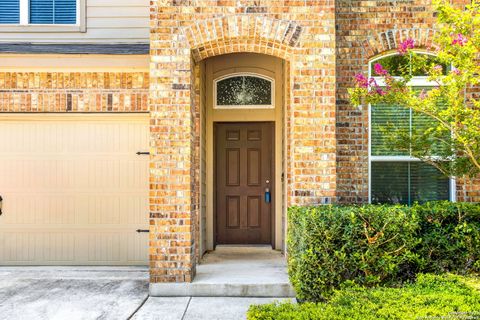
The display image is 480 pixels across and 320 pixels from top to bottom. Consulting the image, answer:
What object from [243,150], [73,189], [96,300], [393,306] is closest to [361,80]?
[393,306]

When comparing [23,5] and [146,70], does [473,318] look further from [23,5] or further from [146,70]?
[23,5]

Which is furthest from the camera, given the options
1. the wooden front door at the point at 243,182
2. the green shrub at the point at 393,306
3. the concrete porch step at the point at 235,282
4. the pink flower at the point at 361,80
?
the wooden front door at the point at 243,182

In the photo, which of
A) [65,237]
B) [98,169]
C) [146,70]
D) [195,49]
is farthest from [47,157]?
[195,49]

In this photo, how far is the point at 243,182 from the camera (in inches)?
297

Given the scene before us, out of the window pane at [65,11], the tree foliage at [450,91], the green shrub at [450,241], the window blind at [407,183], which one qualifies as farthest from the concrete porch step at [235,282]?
the window pane at [65,11]

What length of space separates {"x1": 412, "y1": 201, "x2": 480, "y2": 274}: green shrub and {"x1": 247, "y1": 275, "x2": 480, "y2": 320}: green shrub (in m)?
0.50

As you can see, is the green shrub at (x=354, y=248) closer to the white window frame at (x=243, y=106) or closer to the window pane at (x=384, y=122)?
the window pane at (x=384, y=122)

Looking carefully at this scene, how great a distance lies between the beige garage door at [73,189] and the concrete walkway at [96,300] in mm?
449

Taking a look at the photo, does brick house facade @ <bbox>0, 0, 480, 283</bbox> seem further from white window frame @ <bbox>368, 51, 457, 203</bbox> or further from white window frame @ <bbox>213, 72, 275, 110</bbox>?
white window frame @ <bbox>213, 72, 275, 110</bbox>

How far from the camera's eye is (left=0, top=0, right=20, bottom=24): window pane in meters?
6.54

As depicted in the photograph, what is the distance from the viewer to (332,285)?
4496 millimetres

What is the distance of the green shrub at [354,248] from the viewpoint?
448cm

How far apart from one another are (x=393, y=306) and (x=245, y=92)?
476cm

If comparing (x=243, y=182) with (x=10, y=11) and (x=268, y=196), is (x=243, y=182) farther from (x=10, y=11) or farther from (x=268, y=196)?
(x=10, y=11)
